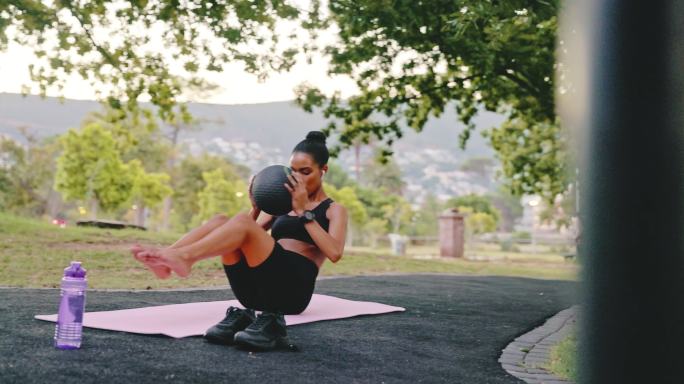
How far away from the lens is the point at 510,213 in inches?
5851

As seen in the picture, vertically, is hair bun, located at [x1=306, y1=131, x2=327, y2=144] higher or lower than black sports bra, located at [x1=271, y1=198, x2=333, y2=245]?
higher

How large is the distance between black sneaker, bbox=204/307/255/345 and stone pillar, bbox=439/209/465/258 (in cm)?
2010

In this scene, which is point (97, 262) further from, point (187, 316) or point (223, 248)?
point (223, 248)

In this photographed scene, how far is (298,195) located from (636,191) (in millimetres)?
3127

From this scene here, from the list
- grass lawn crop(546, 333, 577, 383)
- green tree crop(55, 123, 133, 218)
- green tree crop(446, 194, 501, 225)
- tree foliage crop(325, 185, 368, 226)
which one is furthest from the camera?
green tree crop(446, 194, 501, 225)

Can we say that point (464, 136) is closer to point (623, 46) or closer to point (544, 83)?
point (544, 83)

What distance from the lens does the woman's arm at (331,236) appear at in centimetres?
439

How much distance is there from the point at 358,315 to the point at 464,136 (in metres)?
8.79

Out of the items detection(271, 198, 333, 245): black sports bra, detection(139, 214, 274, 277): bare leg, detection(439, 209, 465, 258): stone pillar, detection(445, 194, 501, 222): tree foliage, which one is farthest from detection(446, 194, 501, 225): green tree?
detection(139, 214, 274, 277): bare leg

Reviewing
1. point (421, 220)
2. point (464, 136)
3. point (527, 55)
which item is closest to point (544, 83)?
point (527, 55)

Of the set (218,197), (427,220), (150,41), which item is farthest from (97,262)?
(427,220)

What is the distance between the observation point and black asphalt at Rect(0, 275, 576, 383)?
3537 mm

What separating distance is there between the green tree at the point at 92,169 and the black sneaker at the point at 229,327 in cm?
3735

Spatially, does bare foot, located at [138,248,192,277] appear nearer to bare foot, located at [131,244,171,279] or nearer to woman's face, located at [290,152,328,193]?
bare foot, located at [131,244,171,279]
